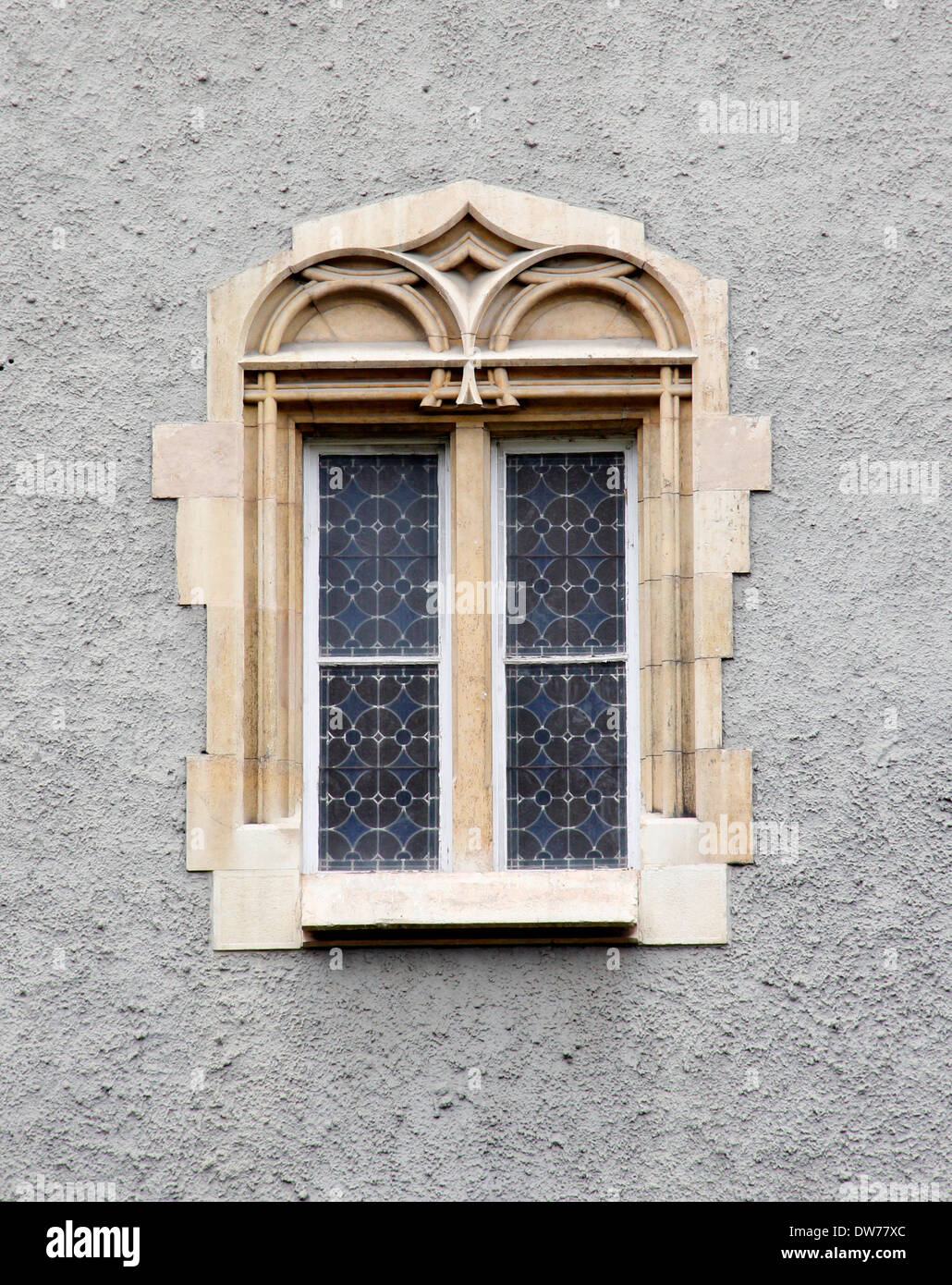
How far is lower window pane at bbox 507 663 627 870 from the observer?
5.17 m

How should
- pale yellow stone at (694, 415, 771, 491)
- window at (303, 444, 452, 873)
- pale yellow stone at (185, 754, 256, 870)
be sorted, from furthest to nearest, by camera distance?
window at (303, 444, 452, 873) → pale yellow stone at (694, 415, 771, 491) → pale yellow stone at (185, 754, 256, 870)

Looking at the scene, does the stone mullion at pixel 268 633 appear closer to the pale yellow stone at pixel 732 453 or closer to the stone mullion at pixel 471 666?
the stone mullion at pixel 471 666

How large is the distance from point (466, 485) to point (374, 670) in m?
0.67

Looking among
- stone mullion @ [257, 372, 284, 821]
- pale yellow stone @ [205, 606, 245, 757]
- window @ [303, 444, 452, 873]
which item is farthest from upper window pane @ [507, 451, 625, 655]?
pale yellow stone @ [205, 606, 245, 757]

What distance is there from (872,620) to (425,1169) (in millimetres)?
2174

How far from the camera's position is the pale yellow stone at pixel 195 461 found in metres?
5.09

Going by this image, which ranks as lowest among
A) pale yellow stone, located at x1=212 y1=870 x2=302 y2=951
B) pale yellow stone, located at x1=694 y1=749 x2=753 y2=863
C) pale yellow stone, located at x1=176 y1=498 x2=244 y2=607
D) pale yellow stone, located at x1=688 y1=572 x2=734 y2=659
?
pale yellow stone, located at x1=212 y1=870 x2=302 y2=951

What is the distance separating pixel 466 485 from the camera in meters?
5.21

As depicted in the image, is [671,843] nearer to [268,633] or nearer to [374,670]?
[374,670]

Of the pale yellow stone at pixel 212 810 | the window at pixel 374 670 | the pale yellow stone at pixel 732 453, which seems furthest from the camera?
the window at pixel 374 670

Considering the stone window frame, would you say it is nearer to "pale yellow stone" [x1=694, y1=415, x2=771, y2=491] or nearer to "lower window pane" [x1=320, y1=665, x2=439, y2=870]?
"pale yellow stone" [x1=694, y1=415, x2=771, y2=491]

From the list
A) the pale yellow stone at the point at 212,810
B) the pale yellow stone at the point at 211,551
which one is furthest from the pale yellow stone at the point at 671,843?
the pale yellow stone at the point at 211,551

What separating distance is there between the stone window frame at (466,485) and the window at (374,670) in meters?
0.08

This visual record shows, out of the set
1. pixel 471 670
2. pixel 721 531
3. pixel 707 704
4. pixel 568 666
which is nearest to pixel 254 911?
pixel 471 670
